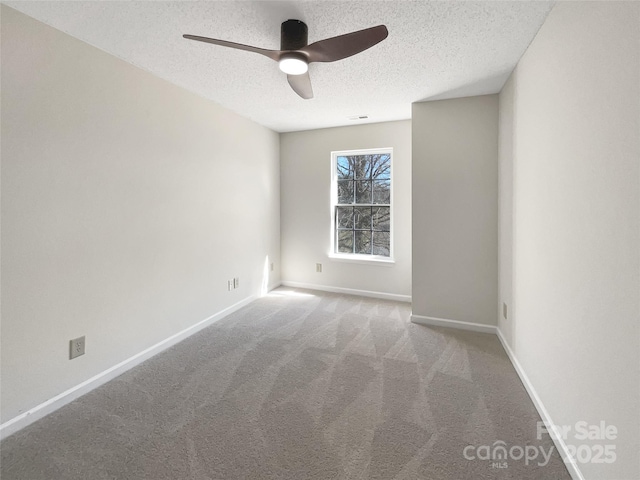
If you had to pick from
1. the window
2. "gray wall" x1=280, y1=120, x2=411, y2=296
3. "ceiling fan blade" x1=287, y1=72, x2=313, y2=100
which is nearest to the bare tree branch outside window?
the window

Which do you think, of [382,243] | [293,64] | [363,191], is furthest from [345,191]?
[293,64]

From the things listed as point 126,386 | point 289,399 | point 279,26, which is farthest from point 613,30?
Answer: point 126,386

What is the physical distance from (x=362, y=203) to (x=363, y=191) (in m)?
0.18

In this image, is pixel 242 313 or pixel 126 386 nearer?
pixel 126 386

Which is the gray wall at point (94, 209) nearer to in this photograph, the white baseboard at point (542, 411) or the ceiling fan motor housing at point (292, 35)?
the ceiling fan motor housing at point (292, 35)

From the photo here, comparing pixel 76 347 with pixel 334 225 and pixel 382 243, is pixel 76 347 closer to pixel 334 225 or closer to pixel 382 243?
pixel 334 225

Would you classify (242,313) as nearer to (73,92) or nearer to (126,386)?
(126,386)

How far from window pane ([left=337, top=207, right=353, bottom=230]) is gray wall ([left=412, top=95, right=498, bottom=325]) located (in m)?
1.39

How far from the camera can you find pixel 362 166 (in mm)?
4484

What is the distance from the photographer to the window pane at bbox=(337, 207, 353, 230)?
4618 mm

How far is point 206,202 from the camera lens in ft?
10.8

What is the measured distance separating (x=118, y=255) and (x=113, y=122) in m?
1.02

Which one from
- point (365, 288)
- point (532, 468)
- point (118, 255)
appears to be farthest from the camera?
point (365, 288)

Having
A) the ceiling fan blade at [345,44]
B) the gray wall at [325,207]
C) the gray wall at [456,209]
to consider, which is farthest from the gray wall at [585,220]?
the gray wall at [325,207]
